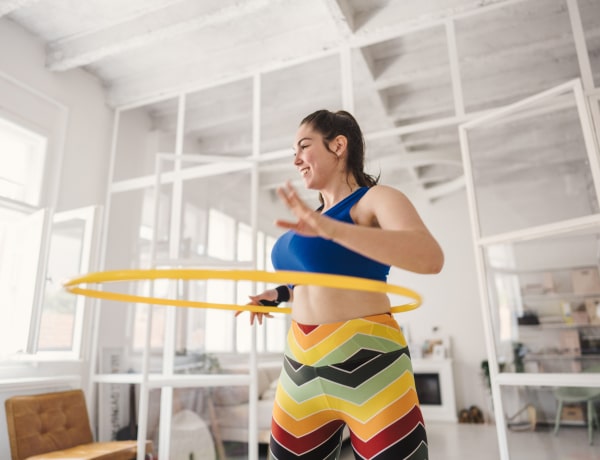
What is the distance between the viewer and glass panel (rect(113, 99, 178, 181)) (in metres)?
4.25

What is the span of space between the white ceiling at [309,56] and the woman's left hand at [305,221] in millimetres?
2530

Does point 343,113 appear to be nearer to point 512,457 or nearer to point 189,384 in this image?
point 512,457

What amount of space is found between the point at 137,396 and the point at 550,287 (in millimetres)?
3404

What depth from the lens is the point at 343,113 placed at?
4.19ft

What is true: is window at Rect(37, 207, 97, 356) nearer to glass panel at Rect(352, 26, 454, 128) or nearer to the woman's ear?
glass panel at Rect(352, 26, 454, 128)

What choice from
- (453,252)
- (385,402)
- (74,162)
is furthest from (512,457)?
(453,252)

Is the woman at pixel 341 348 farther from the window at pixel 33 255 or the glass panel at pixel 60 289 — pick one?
the glass panel at pixel 60 289

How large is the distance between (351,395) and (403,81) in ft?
9.93

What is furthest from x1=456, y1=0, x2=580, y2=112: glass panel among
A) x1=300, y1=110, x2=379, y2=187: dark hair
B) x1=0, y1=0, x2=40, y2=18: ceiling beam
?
x1=0, y1=0, x2=40, y2=18: ceiling beam

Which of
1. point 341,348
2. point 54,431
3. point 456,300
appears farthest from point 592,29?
point 456,300

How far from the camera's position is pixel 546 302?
3336 millimetres

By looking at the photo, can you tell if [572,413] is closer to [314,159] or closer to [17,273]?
[314,159]

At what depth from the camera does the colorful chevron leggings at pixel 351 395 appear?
38.6 inches

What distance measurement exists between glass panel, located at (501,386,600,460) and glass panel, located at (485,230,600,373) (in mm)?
167
